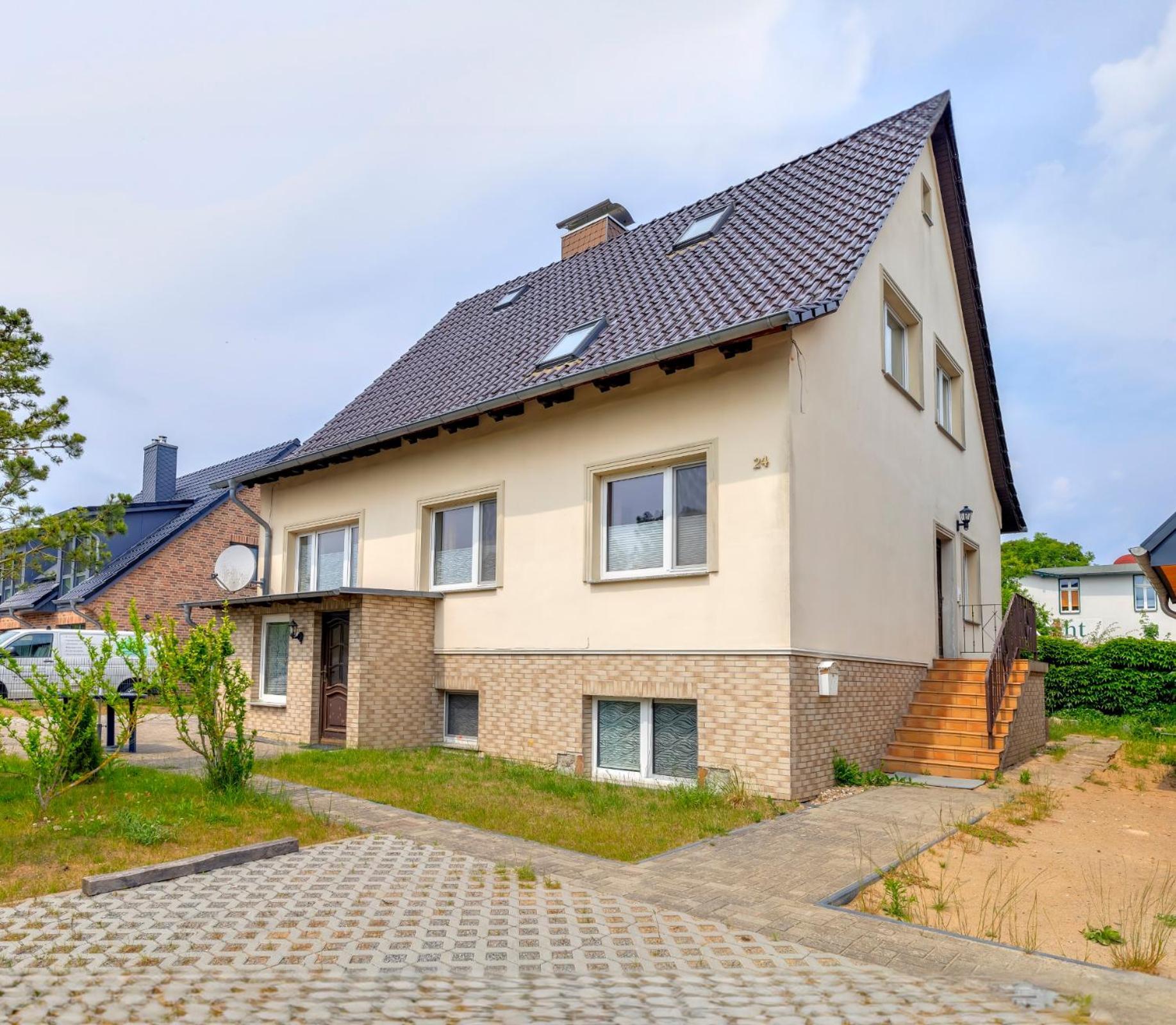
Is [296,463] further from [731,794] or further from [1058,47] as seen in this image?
[1058,47]

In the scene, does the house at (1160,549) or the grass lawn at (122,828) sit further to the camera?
the house at (1160,549)

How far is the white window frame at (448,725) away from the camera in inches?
484

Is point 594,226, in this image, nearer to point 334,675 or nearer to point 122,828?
point 334,675

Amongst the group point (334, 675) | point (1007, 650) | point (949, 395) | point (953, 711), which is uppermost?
point (949, 395)

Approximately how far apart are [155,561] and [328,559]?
537 inches

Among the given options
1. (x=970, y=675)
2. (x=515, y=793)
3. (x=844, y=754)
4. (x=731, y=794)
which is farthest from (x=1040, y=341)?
(x=515, y=793)

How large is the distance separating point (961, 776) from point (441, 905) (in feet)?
24.4

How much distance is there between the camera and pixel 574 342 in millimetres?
12516

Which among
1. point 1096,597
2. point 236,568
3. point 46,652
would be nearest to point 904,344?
point 236,568

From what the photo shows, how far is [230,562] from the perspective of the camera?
15.8 metres

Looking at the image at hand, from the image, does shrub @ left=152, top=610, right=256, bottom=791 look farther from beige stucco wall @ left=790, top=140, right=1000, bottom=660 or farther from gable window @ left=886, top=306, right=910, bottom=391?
gable window @ left=886, top=306, right=910, bottom=391

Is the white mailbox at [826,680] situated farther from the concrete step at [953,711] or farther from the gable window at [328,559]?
the gable window at [328,559]

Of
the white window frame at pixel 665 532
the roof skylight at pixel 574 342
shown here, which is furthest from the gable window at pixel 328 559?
the white window frame at pixel 665 532

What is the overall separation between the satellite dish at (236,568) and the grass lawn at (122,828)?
266 inches
